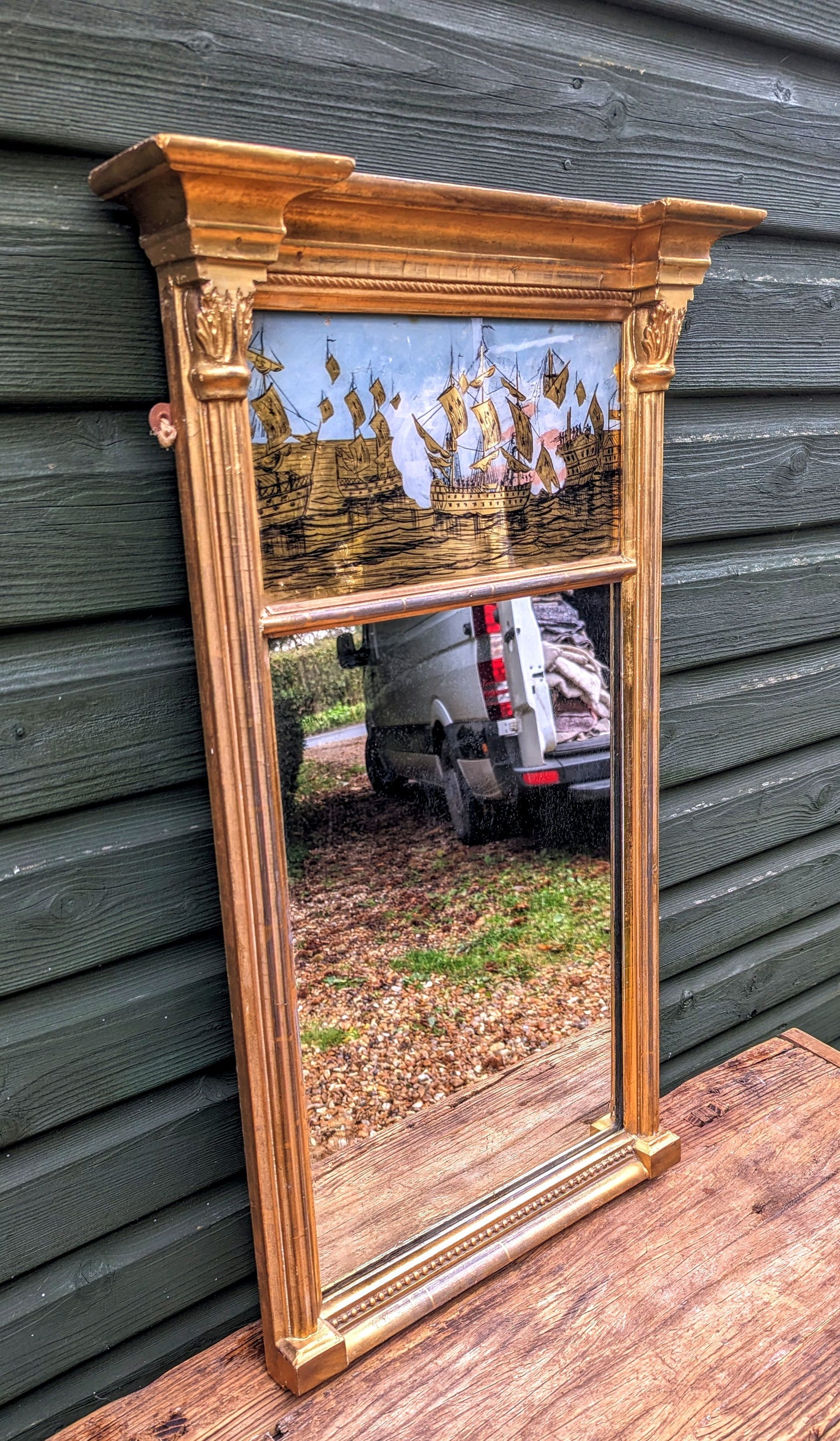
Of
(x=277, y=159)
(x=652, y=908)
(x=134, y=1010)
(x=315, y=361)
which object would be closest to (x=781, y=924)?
(x=652, y=908)

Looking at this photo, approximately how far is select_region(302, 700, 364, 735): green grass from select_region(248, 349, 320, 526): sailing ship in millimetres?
236

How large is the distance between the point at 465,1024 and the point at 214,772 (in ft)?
2.00

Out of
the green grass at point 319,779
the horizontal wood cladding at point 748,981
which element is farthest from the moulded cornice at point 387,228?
the horizontal wood cladding at point 748,981

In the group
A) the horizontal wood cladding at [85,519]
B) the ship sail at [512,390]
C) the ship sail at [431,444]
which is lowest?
the horizontal wood cladding at [85,519]

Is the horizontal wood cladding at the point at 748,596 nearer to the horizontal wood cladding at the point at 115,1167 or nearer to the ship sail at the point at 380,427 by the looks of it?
the ship sail at the point at 380,427

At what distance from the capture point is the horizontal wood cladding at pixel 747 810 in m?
1.82

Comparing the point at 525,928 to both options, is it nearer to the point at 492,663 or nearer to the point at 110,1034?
the point at 492,663

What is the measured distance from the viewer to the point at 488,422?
129 cm

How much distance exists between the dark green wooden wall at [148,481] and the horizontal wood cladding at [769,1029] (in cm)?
80

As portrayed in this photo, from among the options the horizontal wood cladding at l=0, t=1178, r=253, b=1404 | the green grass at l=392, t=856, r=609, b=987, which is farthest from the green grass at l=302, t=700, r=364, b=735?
the horizontal wood cladding at l=0, t=1178, r=253, b=1404

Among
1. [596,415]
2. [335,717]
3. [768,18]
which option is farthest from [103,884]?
[768,18]

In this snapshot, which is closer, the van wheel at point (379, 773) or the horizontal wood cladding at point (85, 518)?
the horizontal wood cladding at point (85, 518)

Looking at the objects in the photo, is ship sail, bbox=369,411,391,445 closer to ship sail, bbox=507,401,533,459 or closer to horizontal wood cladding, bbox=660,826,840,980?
ship sail, bbox=507,401,533,459

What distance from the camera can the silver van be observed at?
130 centimetres
